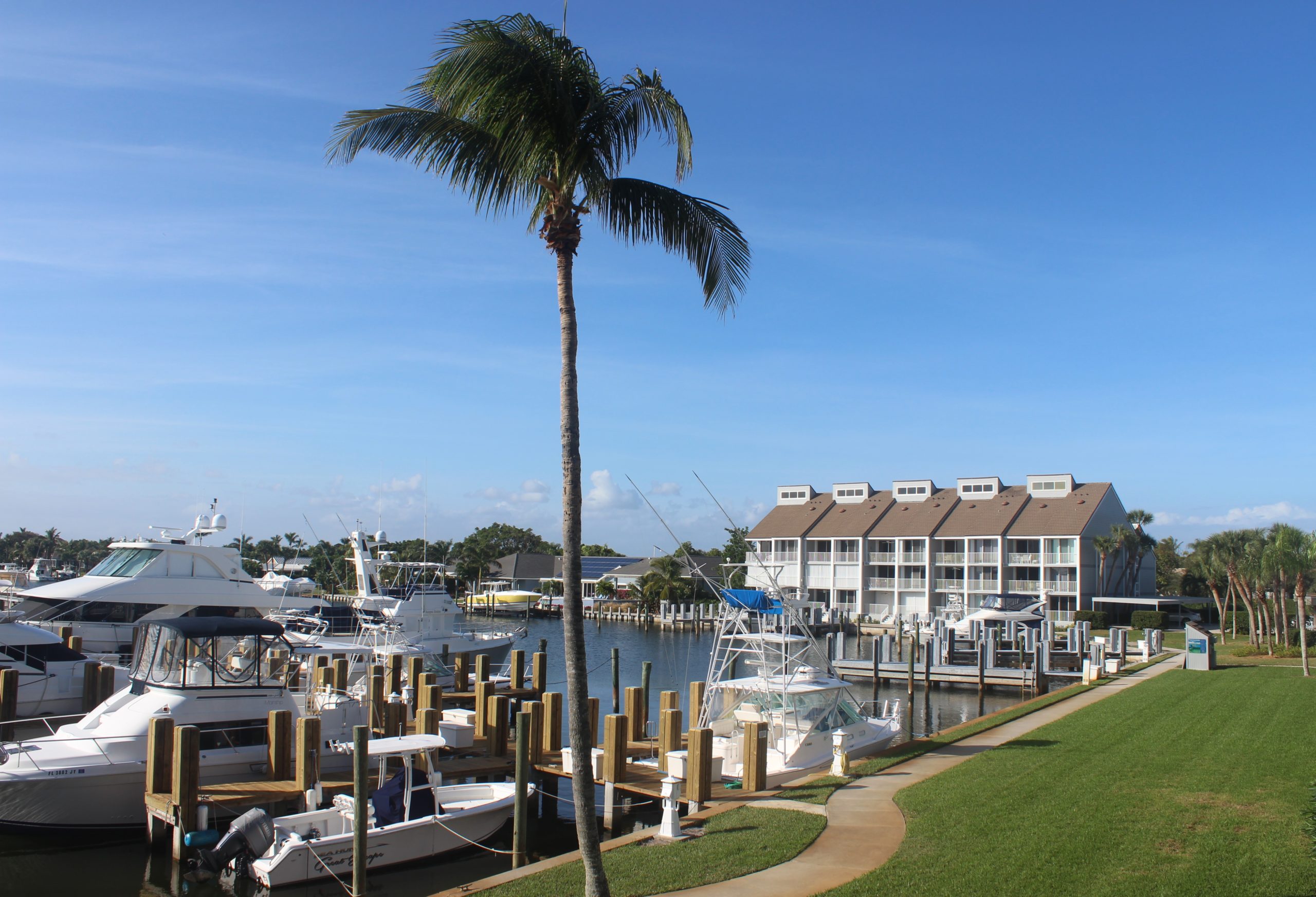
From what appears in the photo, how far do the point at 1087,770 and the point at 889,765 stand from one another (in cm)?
353

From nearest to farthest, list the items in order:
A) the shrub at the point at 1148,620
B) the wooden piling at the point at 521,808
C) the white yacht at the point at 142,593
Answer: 1. the wooden piling at the point at 521,808
2. the white yacht at the point at 142,593
3. the shrub at the point at 1148,620

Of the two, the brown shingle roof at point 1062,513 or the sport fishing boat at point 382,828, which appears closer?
the sport fishing boat at point 382,828

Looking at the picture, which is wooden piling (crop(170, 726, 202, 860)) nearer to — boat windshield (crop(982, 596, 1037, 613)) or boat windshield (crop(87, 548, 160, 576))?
boat windshield (crop(87, 548, 160, 576))

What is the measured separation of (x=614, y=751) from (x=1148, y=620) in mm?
55948

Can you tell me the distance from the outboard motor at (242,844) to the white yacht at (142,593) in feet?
66.9

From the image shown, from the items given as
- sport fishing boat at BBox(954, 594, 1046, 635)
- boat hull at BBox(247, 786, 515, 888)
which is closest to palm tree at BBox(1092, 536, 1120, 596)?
sport fishing boat at BBox(954, 594, 1046, 635)

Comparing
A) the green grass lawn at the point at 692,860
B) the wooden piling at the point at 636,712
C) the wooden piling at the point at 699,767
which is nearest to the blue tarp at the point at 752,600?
the wooden piling at the point at 636,712

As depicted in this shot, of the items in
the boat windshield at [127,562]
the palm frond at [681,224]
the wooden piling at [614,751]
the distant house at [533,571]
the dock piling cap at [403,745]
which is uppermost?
the palm frond at [681,224]

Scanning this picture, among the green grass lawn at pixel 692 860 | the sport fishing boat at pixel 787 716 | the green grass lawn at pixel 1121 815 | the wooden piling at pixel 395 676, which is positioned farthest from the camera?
the wooden piling at pixel 395 676

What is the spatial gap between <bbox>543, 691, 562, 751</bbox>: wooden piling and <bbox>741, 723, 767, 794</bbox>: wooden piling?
18.0 feet

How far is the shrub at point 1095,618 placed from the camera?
63.9m

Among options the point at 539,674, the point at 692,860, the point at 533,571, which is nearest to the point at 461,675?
the point at 539,674

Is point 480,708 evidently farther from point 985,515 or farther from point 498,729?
point 985,515

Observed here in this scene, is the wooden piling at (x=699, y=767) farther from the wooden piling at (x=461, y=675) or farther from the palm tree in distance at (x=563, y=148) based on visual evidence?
the wooden piling at (x=461, y=675)
